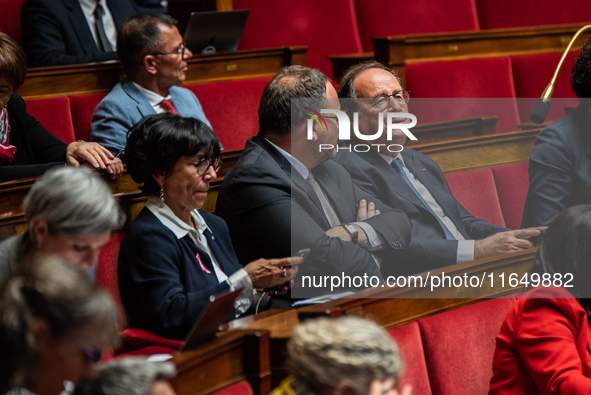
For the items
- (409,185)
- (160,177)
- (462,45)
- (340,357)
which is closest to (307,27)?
(462,45)


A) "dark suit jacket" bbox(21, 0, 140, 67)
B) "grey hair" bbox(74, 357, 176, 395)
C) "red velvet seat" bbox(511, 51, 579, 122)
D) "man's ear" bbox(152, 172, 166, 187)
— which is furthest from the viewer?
"red velvet seat" bbox(511, 51, 579, 122)

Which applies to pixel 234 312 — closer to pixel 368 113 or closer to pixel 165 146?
pixel 165 146

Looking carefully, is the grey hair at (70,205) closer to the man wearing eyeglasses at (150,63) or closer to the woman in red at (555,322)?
the woman in red at (555,322)

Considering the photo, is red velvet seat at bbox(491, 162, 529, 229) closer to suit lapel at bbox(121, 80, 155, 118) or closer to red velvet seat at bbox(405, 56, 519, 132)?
red velvet seat at bbox(405, 56, 519, 132)

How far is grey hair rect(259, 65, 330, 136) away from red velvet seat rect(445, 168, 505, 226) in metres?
0.37

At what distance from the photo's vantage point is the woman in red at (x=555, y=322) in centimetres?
74

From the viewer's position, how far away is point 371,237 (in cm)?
107

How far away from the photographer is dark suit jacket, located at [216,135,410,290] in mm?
1007

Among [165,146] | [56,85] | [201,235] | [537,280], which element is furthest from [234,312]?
[56,85]

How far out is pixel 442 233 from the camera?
47.4 inches

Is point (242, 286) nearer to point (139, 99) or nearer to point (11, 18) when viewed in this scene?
point (139, 99)

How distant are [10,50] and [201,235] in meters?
0.37

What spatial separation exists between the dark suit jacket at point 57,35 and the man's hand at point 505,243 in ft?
3.09

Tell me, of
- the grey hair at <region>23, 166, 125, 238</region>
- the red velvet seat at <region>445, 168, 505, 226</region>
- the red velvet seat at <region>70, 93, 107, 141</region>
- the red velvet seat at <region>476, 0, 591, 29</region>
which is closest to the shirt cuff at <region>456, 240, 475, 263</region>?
the red velvet seat at <region>445, 168, 505, 226</region>
